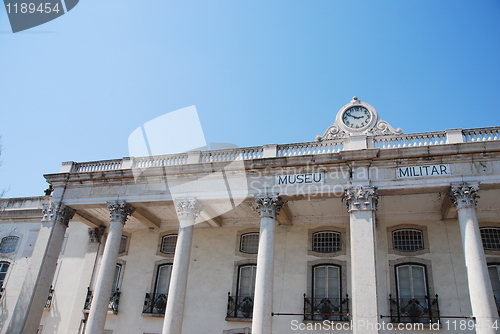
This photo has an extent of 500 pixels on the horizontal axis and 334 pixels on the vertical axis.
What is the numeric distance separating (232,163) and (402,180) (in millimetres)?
6705

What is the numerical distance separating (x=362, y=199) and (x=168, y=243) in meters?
10.9

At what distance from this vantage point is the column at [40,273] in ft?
56.0

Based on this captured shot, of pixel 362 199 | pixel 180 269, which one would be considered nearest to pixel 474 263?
pixel 362 199

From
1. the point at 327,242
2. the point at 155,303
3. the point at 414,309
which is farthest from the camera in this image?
the point at 155,303

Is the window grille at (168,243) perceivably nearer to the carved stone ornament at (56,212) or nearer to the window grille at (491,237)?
the carved stone ornament at (56,212)

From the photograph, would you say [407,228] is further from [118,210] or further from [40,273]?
[40,273]

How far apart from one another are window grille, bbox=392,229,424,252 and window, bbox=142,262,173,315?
1083 cm

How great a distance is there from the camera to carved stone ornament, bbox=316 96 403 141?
57.3ft

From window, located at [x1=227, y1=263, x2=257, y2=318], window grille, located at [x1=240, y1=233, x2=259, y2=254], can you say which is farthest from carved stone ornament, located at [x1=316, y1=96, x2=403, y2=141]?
window, located at [x1=227, y1=263, x2=257, y2=318]

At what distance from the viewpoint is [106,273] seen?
17078 millimetres

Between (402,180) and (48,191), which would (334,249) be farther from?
(48,191)

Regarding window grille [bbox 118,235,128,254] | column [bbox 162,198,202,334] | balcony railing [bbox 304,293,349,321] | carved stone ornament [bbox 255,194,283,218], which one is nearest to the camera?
column [bbox 162,198,202,334]

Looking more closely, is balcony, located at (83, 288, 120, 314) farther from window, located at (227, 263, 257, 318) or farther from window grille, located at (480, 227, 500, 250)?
window grille, located at (480, 227, 500, 250)

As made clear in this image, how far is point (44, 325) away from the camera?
2100 centimetres
